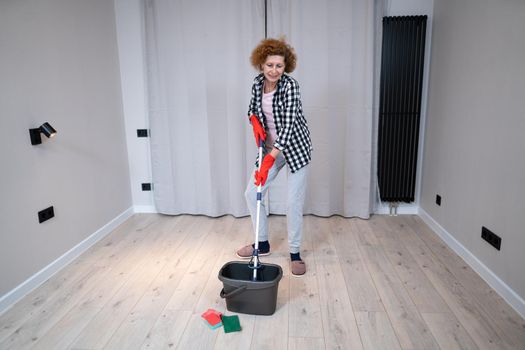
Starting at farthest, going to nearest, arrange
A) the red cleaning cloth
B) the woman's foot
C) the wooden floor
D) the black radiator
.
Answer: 1. the black radiator
2. the woman's foot
3. the red cleaning cloth
4. the wooden floor

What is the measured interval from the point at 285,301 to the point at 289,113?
1.12 meters

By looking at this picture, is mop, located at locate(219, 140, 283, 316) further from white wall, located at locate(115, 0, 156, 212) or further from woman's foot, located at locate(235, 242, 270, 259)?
white wall, located at locate(115, 0, 156, 212)

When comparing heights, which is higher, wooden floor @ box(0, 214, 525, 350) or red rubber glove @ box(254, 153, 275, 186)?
red rubber glove @ box(254, 153, 275, 186)

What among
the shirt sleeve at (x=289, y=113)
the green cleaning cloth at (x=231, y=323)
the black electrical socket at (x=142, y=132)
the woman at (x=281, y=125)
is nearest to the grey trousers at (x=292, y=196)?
the woman at (x=281, y=125)

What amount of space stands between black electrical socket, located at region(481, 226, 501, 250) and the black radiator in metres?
1.07

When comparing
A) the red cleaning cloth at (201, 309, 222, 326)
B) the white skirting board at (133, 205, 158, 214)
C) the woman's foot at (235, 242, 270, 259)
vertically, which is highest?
the white skirting board at (133, 205, 158, 214)

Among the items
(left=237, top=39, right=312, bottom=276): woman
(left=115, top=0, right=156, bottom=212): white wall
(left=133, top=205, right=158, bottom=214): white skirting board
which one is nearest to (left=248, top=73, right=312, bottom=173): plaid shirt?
(left=237, top=39, right=312, bottom=276): woman

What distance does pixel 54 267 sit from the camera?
2.50m

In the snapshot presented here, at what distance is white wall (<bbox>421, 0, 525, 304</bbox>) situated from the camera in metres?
2.03

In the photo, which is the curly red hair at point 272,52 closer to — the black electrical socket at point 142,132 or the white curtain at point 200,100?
the white curtain at point 200,100

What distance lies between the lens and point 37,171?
234 centimetres

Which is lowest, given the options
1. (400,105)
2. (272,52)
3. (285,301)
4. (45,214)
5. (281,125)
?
(285,301)

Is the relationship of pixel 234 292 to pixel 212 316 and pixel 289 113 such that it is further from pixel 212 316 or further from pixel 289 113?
pixel 289 113

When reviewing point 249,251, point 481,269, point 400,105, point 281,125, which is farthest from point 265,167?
point 400,105
